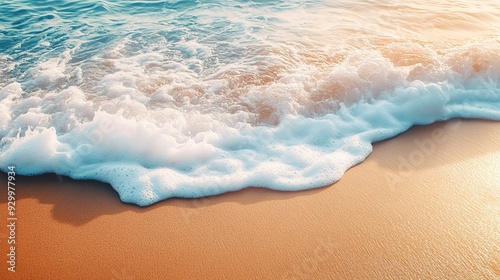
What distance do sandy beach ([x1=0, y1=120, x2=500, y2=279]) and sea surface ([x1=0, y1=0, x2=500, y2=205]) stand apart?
0.21m

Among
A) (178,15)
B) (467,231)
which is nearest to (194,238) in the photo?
(467,231)

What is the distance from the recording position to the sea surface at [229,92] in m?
3.29

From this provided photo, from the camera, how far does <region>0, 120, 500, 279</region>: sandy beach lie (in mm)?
2287

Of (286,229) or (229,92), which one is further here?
(229,92)

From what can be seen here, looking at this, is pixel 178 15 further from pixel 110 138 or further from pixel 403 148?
pixel 403 148

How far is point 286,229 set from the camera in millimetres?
2590

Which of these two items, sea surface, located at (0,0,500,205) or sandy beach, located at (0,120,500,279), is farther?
sea surface, located at (0,0,500,205)

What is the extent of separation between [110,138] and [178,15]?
4.70m

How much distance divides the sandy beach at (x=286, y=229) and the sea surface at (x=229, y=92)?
208mm

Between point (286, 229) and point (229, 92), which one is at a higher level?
point (229, 92)

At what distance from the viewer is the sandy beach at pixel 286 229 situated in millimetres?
2287

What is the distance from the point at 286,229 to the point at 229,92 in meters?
2.27

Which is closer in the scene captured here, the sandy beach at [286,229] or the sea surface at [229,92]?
the sandy beach at [286,229]

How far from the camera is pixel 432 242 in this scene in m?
2.44
